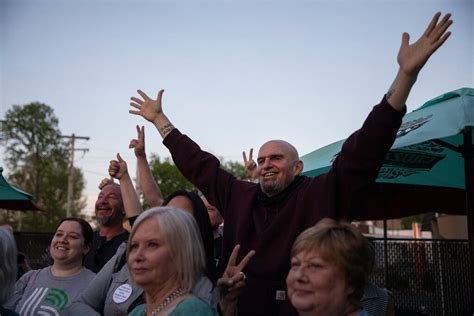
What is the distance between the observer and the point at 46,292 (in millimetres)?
3072

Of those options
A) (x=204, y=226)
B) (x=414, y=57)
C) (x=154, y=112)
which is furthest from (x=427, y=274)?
(x=204, y=226)

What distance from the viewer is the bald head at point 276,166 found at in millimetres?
2947

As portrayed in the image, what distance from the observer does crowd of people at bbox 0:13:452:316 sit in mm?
1891

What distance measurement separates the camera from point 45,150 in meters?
37.5

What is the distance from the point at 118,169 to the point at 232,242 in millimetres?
1396

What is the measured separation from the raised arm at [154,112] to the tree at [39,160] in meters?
33.0

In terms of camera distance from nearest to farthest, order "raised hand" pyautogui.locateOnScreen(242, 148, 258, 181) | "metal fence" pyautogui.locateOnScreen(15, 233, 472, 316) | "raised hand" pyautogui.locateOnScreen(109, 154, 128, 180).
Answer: "raised hand" pyautogui.locateOnScreen(109, 154, 128, 180) → "raised hand" pyautogui.locateOnScreen(242, 148, 258, 181) → "metal fence" pyautogui.locateOnScreen(15, 233, 472, 316)

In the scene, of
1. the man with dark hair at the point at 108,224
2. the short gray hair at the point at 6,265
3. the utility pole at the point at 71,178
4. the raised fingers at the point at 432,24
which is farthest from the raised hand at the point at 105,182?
the utility pole at the point at 71,178

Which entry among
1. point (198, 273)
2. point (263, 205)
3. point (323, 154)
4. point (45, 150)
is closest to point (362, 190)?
point (263, 205)

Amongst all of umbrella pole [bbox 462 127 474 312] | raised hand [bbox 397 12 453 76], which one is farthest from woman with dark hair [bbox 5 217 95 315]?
umbrella pole [bbox 462 127 474 312]

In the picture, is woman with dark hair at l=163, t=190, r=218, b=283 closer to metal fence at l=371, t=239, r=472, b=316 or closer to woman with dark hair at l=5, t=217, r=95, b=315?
woman with dark hair at l=5, t=217, r=95, b=315

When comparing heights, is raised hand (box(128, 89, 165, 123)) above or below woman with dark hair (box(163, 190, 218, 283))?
above

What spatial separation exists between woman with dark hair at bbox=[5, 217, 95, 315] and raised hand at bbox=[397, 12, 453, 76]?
2379 millimetres

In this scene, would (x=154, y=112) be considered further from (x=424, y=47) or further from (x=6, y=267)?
(x=424, y=47)
